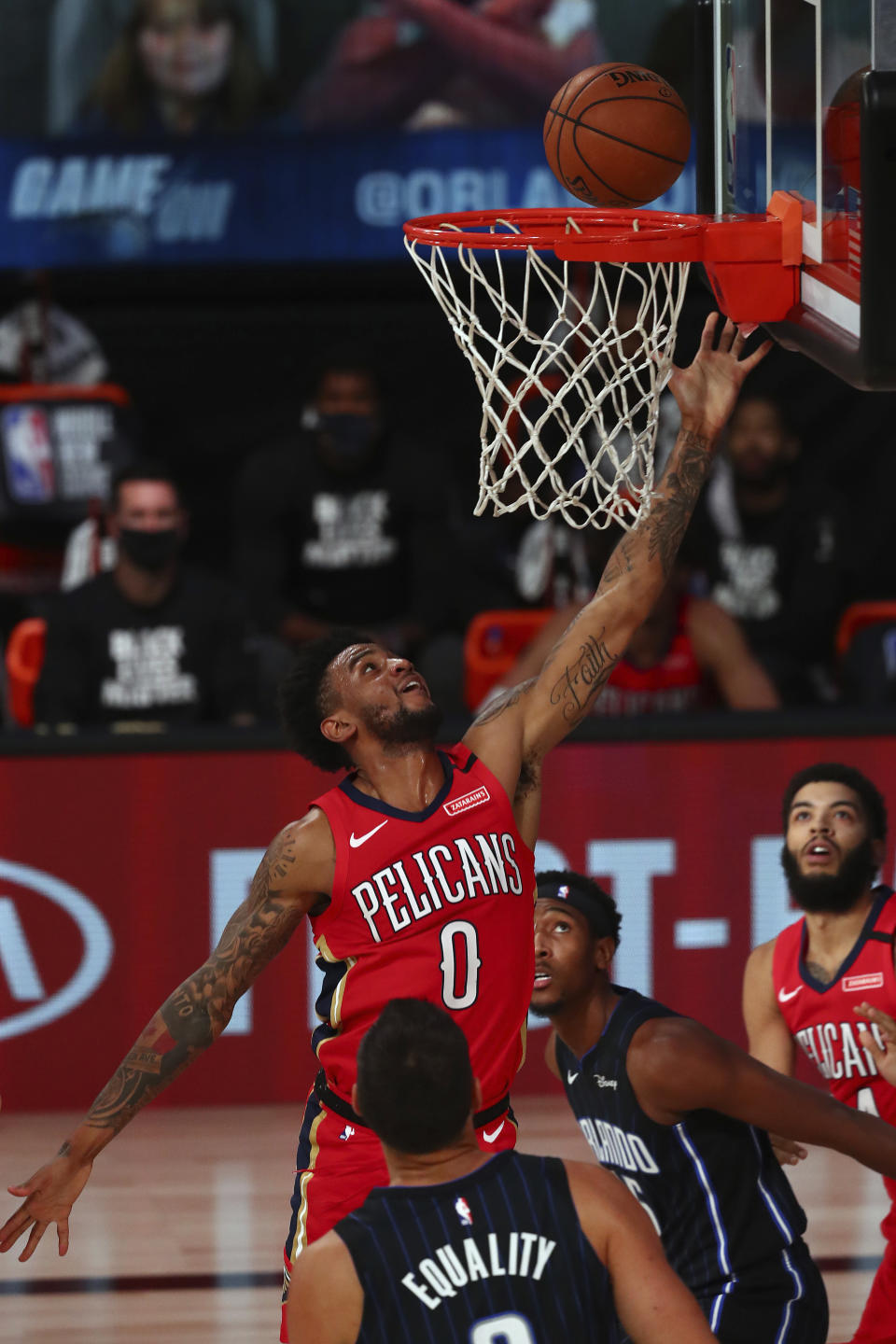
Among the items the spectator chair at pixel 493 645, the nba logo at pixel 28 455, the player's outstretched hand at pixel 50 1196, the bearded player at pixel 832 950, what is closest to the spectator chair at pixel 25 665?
the spectator chair at pixel 493 645

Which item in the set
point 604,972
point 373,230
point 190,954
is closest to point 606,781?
point 190,954

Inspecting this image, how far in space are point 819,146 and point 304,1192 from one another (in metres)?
2.33

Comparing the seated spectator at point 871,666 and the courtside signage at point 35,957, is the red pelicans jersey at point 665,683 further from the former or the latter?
the courtside signage at point 35,957

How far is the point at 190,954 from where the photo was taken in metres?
6.73

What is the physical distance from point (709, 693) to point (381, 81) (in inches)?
143

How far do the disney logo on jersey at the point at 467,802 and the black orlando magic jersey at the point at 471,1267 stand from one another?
1191mm

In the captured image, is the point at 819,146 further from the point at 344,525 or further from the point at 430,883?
the point at 344,525

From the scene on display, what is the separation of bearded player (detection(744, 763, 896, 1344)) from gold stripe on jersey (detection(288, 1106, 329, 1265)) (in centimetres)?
132

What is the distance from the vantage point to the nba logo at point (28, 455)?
932 centimetres

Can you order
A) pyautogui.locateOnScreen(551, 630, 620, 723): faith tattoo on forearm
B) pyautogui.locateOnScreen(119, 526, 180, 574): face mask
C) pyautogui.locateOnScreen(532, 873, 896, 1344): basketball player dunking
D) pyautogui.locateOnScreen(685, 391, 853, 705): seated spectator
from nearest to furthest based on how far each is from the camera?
pyautogui.locateOnScreen(532, 873, 896, 1344): basketball player dunking, pyautogui.locateOnScreen(551, 630, 620, 723): faith tattoo on forearm, pyautogui.locateOnScreen(119, 526, 180, 574): face mask, pyautogui.locateOnScreen(685, 391, 853, 705): seated spectator

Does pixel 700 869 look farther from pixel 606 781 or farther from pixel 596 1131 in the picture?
pixel 596 1131

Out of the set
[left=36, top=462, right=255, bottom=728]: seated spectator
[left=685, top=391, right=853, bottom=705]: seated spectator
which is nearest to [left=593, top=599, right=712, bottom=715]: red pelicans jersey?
[left=685, top=391, right=853, bottom=705]: seated spectator

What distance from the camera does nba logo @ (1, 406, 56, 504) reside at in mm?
9320

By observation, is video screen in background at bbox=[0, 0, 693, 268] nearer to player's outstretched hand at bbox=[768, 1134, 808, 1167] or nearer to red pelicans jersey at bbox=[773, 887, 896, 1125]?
red pelicans jersey at bbox=[773, 887, 896, 1125]
